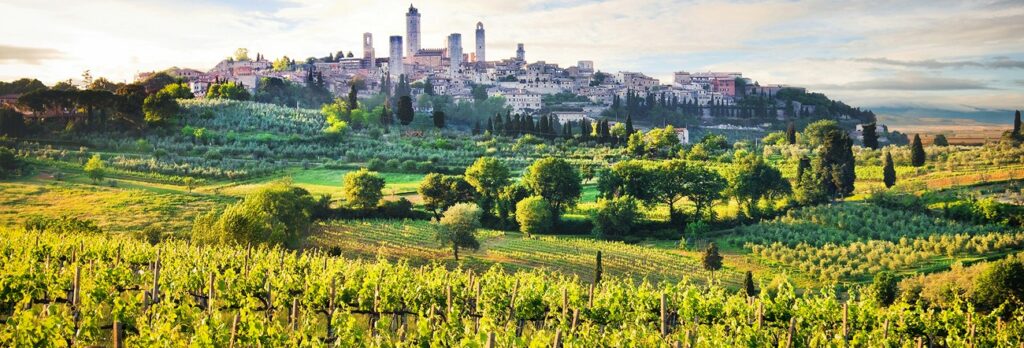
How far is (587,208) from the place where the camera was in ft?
78.9

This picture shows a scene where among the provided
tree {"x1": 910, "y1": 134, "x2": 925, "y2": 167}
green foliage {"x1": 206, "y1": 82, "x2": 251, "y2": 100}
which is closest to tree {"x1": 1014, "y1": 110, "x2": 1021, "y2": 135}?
tree {"x1": 910, "y1": 134, "x2": 925, "y2": 167}

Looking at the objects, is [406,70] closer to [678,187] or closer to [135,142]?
Answer: [135,142]

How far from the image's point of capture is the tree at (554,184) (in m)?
23.2

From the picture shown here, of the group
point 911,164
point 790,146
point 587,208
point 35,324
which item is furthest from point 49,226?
point 790,146

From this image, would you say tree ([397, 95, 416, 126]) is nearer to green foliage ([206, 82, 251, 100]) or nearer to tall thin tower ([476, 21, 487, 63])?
green foliage ([206, 82, 251, 100])

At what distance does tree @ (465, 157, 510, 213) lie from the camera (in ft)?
76.1

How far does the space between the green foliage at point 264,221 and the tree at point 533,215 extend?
19.1 ft

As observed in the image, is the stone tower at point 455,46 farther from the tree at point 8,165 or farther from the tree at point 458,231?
the tree at point 458,231

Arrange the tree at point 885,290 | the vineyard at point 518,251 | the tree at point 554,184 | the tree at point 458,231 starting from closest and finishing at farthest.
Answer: the tree at point 885,290
the vineyard at point 518,251
the tree at point 458,231
the tree at point 554,184

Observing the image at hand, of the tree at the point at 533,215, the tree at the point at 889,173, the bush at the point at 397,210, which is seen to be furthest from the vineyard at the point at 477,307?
the tree at the point at 889,173

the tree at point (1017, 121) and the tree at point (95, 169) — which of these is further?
the tree at point (1017, 121)

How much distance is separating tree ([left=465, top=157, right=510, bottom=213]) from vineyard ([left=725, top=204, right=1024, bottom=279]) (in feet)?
22.9

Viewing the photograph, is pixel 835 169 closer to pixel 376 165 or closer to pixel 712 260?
pixel 712 260

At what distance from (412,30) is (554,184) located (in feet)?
217
